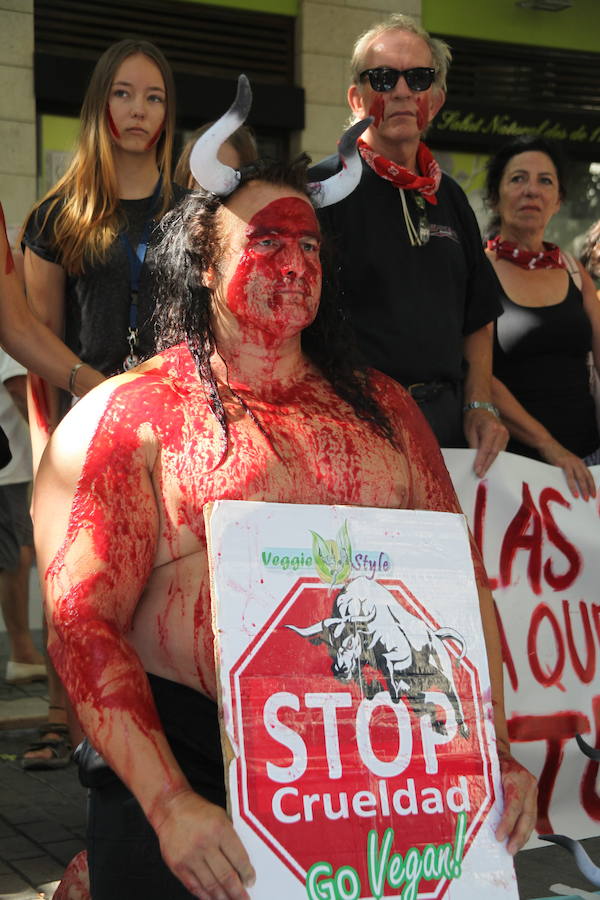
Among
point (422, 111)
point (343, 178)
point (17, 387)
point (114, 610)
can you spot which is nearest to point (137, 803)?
point (114, 610)

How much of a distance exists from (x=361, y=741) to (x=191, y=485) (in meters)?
0.55

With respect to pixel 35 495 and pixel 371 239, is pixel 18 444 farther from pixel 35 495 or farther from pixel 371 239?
pixel 35 495

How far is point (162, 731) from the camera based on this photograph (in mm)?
2311

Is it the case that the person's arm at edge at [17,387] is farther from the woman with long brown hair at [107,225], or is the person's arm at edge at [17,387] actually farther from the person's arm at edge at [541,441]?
the person's arm at edge at [541,441]

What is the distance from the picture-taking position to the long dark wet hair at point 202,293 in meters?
2.65

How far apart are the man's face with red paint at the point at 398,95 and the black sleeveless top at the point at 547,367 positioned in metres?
0.91

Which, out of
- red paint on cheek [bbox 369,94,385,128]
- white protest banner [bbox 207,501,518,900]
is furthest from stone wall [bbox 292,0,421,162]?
white protest banner [bbox 207,501,518,900]

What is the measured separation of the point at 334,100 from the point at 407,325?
5.12 meters

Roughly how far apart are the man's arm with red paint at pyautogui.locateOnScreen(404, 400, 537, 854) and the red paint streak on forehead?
0.47 m

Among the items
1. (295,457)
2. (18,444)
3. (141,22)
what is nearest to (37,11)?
(141,22)

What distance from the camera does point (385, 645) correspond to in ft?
7.74

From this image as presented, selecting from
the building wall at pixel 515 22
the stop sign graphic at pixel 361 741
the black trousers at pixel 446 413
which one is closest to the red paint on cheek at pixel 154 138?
the black trousers at pixel 446 413

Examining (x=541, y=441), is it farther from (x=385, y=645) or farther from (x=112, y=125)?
(x=385, y=645)

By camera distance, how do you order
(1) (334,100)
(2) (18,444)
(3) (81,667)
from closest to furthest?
(3) (81,667) → (2) (18,444) → (1) (334,100)
